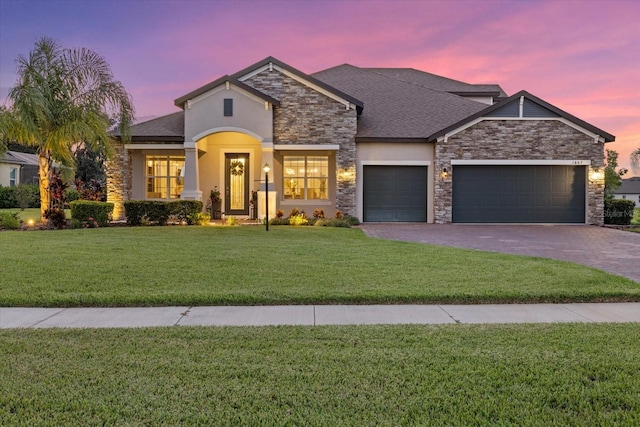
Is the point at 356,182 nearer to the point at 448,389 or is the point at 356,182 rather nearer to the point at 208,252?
the point at 208,252

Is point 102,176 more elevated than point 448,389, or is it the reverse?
point 102,176

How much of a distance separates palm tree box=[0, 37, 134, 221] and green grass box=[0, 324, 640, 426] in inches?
495

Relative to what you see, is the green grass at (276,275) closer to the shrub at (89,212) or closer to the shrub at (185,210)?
the shrub at (89,212)

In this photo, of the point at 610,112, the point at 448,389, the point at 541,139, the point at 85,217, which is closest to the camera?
the point at 448,389

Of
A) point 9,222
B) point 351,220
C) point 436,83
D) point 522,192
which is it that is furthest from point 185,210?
point 436,83

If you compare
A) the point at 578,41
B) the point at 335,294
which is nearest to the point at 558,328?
the point at 335,294

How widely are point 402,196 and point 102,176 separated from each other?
30563 mm

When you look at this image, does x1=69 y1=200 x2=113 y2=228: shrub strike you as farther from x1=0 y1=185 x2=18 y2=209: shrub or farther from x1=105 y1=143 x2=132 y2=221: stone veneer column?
x1=0 y1=185 x2=18 y2=209: shrub

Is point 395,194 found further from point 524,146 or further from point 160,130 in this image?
point 160,130

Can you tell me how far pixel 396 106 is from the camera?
70.4 ft

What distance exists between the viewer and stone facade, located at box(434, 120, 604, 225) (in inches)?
725

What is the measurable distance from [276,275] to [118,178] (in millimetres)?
13805

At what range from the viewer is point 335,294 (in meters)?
6.18

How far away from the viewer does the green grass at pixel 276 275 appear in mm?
6094
